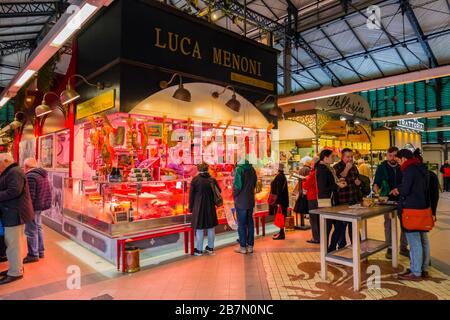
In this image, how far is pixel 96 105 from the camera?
5.79 metres

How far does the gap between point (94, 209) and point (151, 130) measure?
1690mm

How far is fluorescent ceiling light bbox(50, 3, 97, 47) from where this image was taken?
3.73 m

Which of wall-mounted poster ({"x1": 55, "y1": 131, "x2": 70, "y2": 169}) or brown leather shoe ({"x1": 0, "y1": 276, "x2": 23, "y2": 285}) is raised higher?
wall-mounted poster ({"x1": 55, "y1": 131, "x2": 70, "y2": 169})

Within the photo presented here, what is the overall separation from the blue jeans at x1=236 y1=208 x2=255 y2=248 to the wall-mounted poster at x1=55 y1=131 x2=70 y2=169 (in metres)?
4.46

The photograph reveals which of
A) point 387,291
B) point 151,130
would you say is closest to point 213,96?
point 151,130

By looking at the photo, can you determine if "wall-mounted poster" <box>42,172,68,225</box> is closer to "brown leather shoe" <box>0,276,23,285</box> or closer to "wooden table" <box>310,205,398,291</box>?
"brown leather shoe" <box>0,276,23,285</box>

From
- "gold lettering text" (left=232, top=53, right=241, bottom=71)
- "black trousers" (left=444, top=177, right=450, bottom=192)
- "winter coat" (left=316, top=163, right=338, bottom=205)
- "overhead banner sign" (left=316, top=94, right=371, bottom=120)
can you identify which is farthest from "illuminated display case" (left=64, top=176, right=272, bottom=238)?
"black trousers" (left=444, top=177, right=450, bottom=192)

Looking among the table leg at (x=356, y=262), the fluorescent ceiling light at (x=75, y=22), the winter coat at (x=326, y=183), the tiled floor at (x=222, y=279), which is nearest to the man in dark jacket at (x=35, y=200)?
the tiled floor at (x=222, y=279)

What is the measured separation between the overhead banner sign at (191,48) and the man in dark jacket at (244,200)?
8.28ft

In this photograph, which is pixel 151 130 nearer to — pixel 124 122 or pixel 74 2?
pixel 124 122

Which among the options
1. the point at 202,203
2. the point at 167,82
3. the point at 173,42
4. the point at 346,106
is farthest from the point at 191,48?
the point at 346,106

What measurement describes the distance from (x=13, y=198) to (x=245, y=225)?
3272 mm
